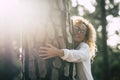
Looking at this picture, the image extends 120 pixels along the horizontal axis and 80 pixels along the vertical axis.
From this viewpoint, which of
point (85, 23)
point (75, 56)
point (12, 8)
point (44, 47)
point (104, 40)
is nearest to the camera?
point (44, 47)

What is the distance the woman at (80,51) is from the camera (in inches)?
216

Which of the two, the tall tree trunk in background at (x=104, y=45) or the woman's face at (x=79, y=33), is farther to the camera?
the tall tree trunk in background at (x=104, y=45)

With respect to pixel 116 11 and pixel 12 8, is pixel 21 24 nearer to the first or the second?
pixel 12 8

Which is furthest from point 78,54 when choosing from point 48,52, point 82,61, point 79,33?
point 48,52

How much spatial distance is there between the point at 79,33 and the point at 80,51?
0.41 meters

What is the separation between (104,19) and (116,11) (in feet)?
14.7


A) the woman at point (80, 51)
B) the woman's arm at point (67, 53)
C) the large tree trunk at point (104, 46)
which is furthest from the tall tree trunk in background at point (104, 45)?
the woman's arm at point (67, 53)

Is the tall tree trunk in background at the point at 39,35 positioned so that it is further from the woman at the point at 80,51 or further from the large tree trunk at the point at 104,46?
the large tree trunk at the point at 104,46

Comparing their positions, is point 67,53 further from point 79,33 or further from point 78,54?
point 79,33

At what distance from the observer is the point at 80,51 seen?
615cm

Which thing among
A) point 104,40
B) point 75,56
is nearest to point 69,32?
point 75,56

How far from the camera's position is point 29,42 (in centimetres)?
553

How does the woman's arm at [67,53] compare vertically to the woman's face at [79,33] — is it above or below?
below

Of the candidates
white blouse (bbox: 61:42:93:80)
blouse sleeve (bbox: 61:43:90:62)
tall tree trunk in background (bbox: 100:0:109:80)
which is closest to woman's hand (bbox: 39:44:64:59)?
blouse sleeve (bbox: 61:43:90:62)
